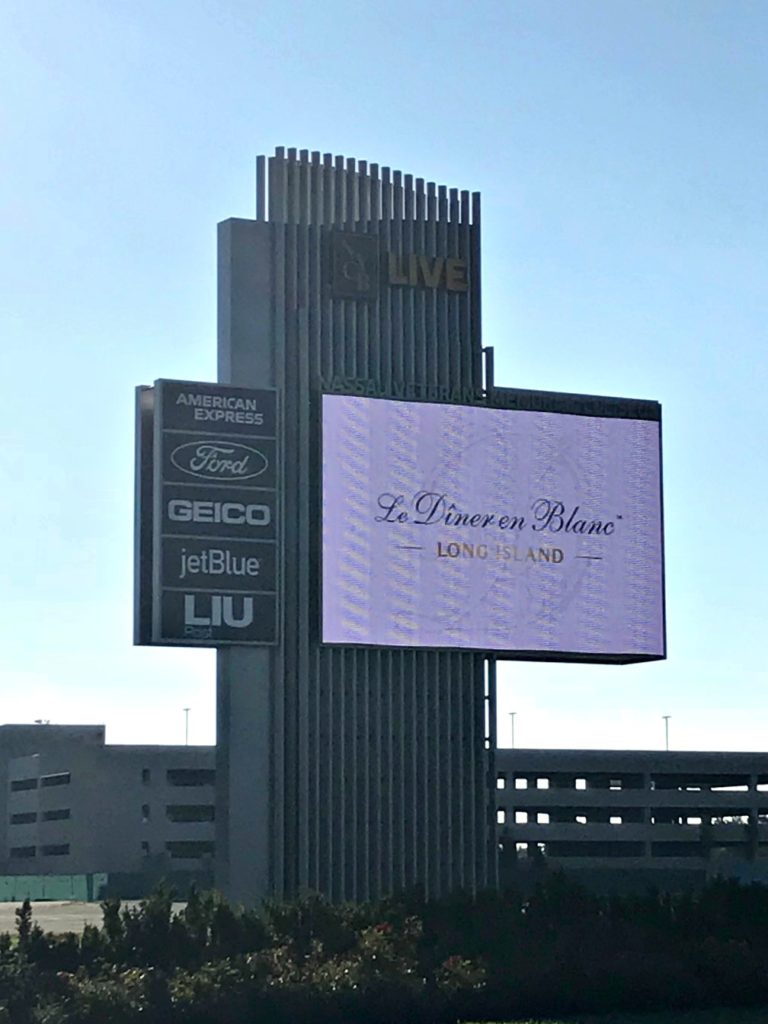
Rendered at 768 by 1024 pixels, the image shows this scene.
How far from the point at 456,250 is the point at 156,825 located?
258ft

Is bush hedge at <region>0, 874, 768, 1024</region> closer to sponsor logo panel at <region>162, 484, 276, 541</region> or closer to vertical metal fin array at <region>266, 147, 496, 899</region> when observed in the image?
vertical metal fin array at <region>266, 147, 496, 899</region>

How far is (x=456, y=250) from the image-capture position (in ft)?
134

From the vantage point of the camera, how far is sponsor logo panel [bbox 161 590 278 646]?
118ft

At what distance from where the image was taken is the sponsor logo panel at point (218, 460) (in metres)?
36.8

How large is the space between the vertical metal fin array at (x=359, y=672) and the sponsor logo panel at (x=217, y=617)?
63 cm

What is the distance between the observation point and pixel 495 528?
39.7m

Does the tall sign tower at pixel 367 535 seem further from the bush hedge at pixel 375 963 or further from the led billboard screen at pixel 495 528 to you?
the bush hedge at pixel 375 963

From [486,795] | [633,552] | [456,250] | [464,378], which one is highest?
[456,250]

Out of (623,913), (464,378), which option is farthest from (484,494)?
(623,913)

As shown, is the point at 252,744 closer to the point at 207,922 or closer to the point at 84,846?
the point at 207,922

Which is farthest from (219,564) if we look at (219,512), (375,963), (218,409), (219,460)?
(375,963)

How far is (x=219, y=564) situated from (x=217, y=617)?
1.06 meters

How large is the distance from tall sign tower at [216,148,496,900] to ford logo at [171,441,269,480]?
615 millimetres

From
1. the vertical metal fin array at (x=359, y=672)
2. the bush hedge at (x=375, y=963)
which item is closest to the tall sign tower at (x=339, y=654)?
the vertical metal fin array at (x=359, y=672)
